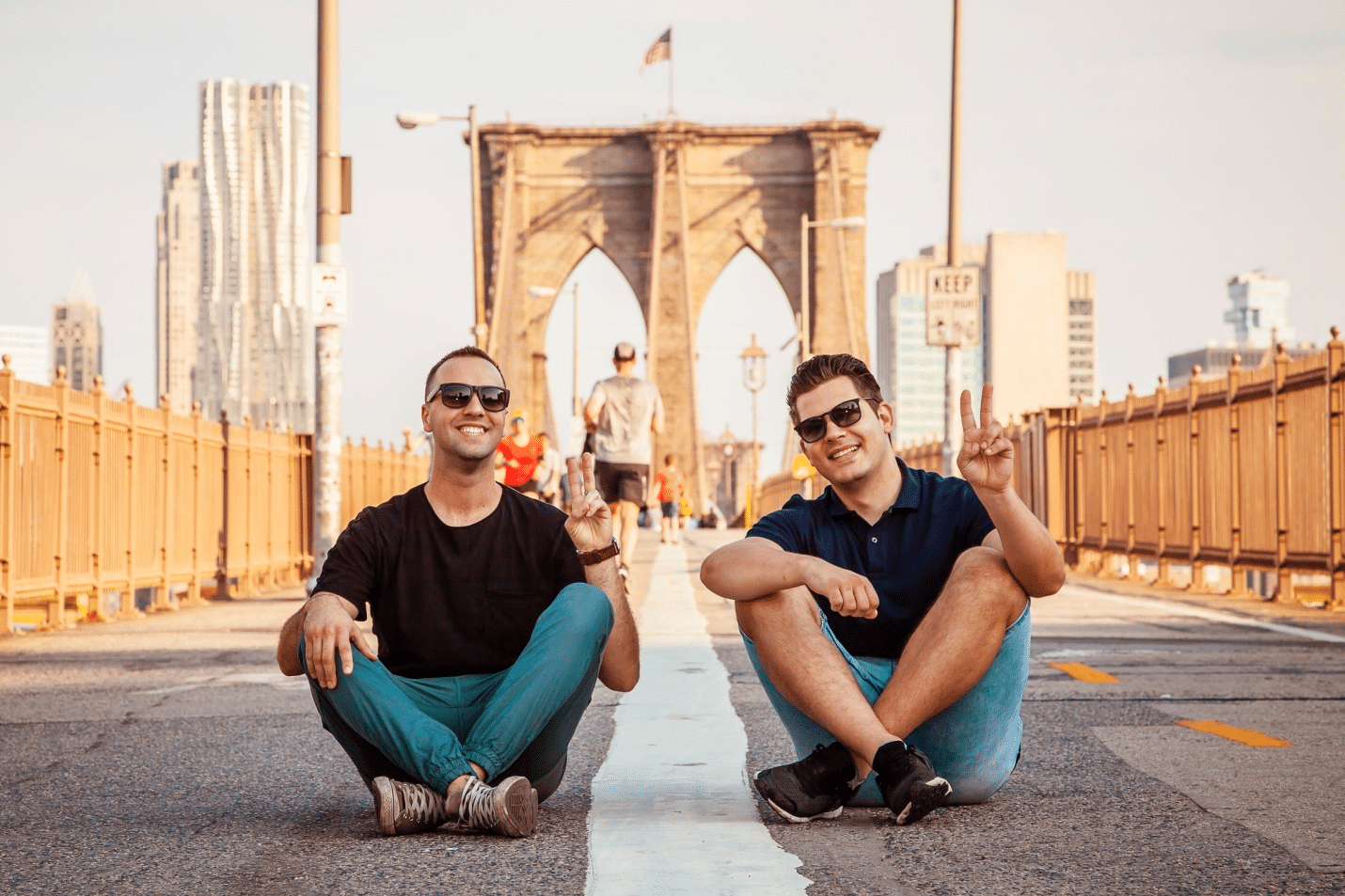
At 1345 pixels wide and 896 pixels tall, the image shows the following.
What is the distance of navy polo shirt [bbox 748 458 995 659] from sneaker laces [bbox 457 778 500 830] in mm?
940

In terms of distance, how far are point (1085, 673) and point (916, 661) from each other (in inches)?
163

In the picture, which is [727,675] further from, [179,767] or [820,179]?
[820,179]

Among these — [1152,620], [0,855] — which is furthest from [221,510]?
[0,855]

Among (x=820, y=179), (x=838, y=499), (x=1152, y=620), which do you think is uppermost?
(x=820, y=179)

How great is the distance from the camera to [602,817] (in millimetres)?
4359

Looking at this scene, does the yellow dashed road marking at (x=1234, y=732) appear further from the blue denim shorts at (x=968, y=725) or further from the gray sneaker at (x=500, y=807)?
the gray sneaker at (x=500, y=807)

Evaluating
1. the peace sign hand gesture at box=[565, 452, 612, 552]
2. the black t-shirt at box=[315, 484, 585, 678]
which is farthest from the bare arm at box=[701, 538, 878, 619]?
the black t-shirt at box=[315, 484, 585, 678]

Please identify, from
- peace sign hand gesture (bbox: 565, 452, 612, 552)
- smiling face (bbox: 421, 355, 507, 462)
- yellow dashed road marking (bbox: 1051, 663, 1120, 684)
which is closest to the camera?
peace sign hand gesture (bbox: 565, 452, 612, 552)

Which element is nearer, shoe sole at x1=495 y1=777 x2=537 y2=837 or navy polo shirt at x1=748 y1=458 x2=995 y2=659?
shoe sole at x1=495 y1=777 x2=537 y2=837

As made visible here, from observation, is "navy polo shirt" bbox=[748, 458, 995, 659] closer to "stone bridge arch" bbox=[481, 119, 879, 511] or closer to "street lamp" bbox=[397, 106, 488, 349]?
"street lamp" bbox=[397, 106, 488, 349]

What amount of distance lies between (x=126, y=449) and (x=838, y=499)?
10.4 m

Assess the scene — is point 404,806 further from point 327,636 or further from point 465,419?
point 465,419

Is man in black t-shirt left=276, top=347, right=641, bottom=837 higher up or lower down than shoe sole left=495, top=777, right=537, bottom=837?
higher up

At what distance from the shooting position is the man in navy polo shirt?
13.3 ft
